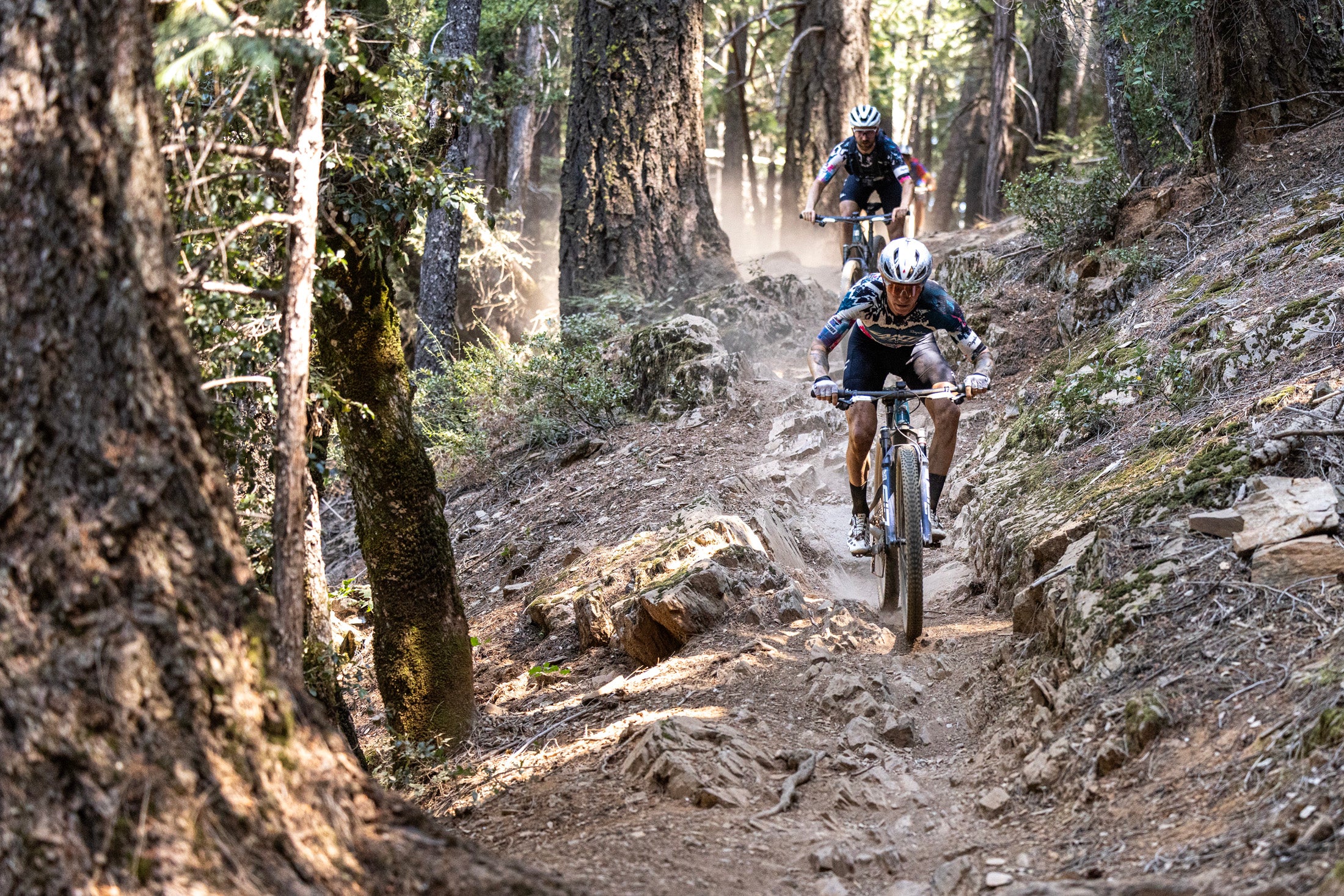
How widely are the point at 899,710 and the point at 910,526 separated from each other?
3.57 ft

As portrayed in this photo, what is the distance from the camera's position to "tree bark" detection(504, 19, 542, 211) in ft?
69.8

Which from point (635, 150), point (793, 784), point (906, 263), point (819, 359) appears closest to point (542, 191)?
point (635, 150)

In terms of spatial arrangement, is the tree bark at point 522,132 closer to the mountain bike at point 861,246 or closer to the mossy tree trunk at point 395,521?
the mountain bike at point 861,246

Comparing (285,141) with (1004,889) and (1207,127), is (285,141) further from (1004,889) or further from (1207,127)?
(1207,127)

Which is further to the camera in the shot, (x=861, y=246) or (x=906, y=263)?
(x=861, y=246)

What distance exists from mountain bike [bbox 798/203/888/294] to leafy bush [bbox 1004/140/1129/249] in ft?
6.08

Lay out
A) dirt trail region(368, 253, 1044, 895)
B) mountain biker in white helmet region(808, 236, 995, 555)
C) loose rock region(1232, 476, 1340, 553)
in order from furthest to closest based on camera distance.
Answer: mountain biker in white helmet region(808, 236, 995, 555), loose rock region(1232, 476, 1340, 553), dirt trail region(368, 253, 1044, 895)

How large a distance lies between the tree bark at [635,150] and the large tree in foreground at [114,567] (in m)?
10.6

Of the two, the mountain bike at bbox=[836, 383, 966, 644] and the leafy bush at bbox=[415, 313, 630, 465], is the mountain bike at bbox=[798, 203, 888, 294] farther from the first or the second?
the mountain bike at bbox=[836, 383, 966, 644]

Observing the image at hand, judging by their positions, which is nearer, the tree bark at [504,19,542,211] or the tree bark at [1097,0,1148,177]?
the tree bark at [1097,0,1148,177]

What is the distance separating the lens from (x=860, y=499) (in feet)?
22.2

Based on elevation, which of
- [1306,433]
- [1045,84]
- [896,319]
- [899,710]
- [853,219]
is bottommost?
[899,710]

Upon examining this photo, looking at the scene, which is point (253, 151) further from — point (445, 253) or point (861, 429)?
point (445, 253)

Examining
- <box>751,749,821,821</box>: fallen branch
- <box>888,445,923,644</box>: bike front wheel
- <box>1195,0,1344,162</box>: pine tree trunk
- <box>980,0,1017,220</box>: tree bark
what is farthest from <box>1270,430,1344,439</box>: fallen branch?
<box>980,0,1017,220</box>: tree bark
